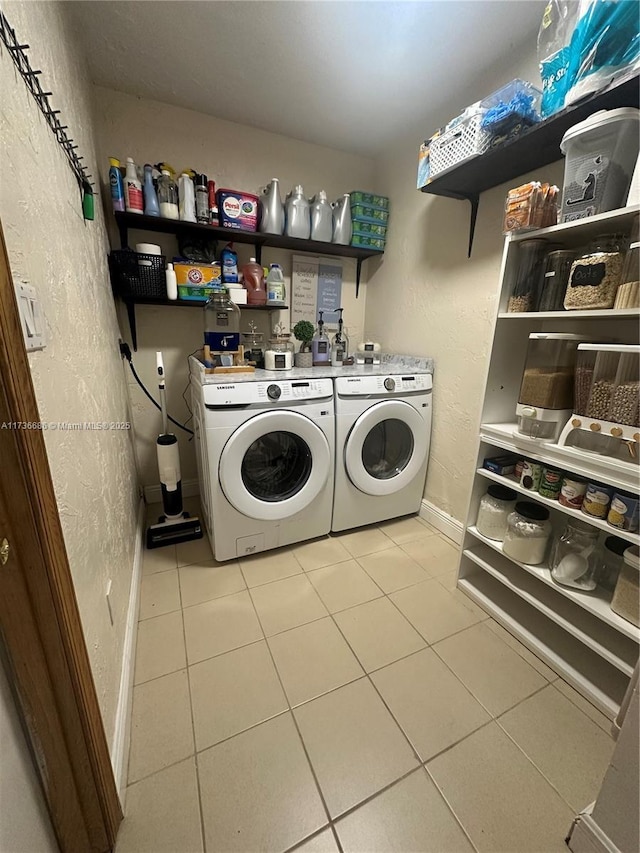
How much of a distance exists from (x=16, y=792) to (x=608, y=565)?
62.8 inches

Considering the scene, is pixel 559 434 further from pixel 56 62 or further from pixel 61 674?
pixel 56 62

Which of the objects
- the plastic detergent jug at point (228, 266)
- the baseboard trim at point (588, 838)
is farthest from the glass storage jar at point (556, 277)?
the plastic detergent jug at point (228, 266)

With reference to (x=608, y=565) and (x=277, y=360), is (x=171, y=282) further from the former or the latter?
(x=608, y=565)

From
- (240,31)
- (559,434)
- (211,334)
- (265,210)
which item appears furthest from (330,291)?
(559,434)

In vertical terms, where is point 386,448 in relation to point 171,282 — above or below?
below

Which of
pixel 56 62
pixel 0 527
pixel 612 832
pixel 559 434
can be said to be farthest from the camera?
pixel 559 434

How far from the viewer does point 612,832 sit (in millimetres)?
704

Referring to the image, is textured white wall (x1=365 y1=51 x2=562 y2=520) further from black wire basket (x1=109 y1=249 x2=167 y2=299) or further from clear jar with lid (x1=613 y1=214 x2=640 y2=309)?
black wire basket (x1=109 y1=249 x2=167 y2=299)

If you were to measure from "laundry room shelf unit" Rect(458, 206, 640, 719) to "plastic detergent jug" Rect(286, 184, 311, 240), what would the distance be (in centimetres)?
119

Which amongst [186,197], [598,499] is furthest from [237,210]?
[598,499]

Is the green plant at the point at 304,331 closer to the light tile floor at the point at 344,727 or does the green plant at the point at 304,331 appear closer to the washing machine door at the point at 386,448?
the washing machine door at the point at 386,448

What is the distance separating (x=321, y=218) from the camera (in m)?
1.98

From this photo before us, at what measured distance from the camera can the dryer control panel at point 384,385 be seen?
165 cm

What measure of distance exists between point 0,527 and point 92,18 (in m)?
1.90
